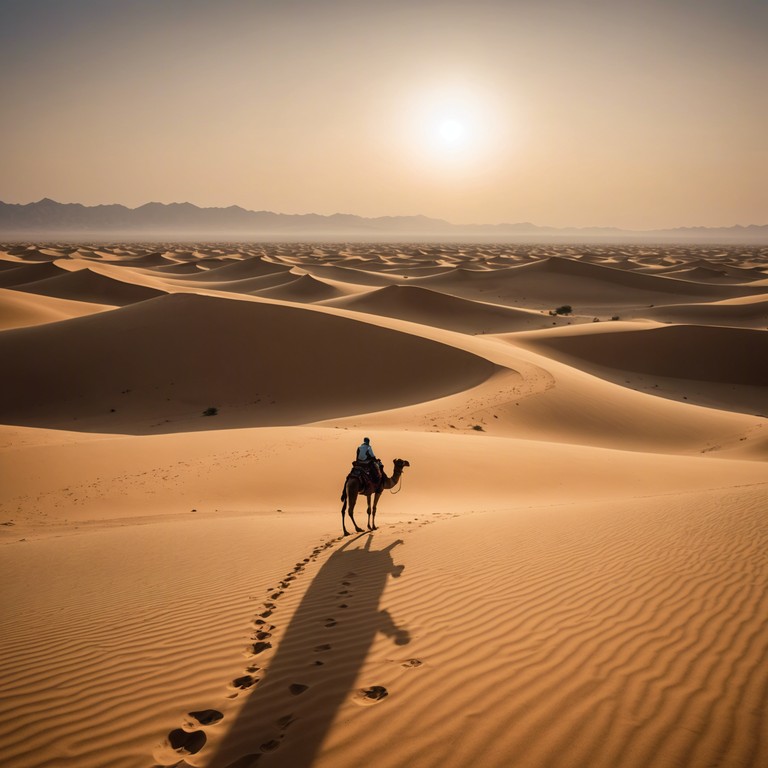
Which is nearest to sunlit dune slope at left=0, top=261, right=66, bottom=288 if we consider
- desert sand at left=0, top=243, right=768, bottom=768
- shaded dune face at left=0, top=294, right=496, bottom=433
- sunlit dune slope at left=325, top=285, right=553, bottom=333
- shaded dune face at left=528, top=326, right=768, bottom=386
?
sunlit dune slope at left=325, top=285, right=553, bottom=333

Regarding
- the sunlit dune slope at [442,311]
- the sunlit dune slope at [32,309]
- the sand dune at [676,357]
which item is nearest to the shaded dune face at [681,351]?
the sand dune at [676,357]

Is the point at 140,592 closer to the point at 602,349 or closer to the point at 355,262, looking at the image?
the point at 602,349

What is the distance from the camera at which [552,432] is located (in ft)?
61.1

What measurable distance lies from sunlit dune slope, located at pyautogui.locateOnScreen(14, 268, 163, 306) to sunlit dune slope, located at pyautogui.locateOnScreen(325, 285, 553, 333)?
62.5 feet

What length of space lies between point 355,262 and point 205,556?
88776 millimetres

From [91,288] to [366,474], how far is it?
186 feet

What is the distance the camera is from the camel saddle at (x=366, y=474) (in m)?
8.44

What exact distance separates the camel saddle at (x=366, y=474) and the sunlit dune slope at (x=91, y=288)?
47.3m

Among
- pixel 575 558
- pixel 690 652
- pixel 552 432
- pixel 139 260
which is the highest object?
pixel 139 260

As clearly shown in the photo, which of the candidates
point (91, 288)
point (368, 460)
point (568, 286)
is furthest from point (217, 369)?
point (568, 286)

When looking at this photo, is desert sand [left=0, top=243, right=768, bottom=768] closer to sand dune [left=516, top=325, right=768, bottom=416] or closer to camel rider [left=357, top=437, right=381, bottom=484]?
camel rider [left=357, top=437, right=381, bottom=484]

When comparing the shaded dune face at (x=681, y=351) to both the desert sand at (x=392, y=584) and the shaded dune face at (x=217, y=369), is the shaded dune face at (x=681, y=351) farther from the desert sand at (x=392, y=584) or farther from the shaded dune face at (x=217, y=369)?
the shaded dune face at (x=217, y=369)

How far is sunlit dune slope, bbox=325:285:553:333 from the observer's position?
147 feet

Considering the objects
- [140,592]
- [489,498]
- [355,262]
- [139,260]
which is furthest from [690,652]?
[139,260]
